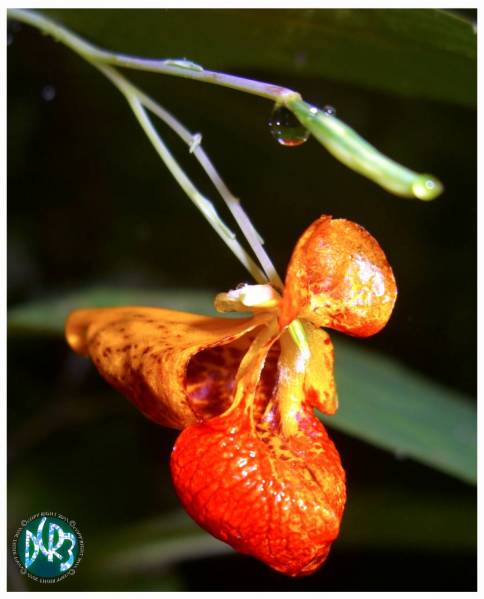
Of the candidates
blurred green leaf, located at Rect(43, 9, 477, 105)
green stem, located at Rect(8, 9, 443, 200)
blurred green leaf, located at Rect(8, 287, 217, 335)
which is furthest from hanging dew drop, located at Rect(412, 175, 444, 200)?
blurred green leaf, located at Rect(8, 287, 217, 335)

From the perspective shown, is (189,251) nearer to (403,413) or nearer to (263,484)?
(403,413)

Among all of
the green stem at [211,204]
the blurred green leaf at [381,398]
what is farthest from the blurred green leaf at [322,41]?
the blurred green leaf at [381,398]

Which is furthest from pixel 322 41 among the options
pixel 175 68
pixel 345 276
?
pixel 345 276

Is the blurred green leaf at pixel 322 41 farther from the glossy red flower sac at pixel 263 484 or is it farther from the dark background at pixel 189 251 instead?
the glossy red flower sac at pixel 263 484

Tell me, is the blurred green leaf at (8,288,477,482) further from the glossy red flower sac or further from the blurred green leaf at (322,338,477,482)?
the glossy red flower sac

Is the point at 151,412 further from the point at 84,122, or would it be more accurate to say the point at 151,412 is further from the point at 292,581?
the point at 84,122
